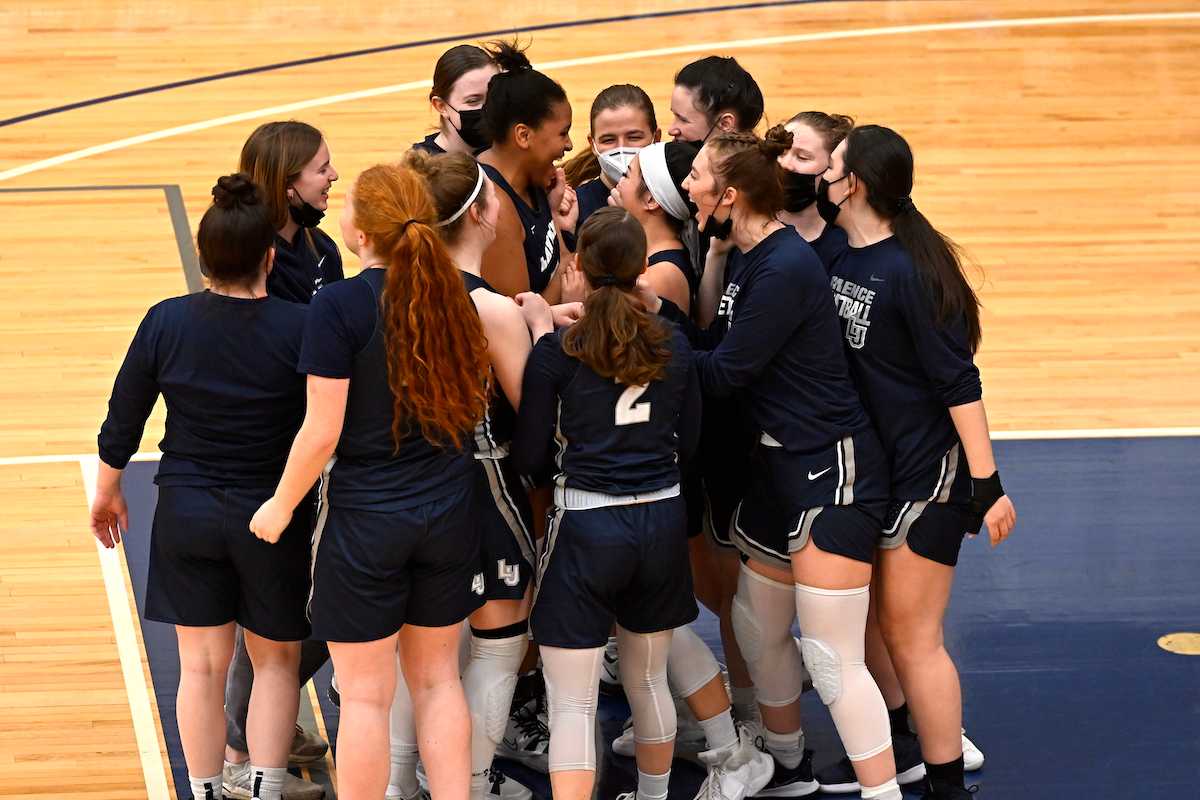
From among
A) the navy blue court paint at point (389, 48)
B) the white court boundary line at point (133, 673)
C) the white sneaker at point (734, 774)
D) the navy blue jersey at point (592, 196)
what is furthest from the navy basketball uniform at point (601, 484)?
the navy blue court paint at point (389, 48)

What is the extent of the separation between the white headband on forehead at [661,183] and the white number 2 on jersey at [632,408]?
67cm

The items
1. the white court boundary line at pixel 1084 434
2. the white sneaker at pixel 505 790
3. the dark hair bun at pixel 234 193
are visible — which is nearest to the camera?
the dark hair bun at pixel 234 193

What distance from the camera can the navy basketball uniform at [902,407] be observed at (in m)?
4.35

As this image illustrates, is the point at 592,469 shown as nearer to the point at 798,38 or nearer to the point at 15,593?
the point at 15,593

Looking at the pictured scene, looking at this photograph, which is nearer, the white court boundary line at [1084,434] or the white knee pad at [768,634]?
the white knee pad at [768,634]

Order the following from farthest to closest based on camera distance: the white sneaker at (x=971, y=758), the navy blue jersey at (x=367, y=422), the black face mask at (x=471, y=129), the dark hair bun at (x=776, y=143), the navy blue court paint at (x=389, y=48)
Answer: the navy blue court paint at (x=389, y=48) → the black face mask at (x=471, y=129) → the white sneaker at (x=971, y=758) → the dark hair bun at (x=776, y=143) → the navy blue jersey at (x=367, y=422)

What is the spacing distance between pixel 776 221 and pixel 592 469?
831 millimetres

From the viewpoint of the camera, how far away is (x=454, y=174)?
4.05 meters

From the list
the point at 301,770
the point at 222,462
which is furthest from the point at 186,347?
the point at 301,770

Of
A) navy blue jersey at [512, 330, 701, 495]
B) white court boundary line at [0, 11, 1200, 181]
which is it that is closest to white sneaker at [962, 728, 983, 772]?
navy blue jersey at [512, 330, 701, 495]

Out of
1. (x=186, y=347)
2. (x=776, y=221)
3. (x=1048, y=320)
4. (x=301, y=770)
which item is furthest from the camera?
(x=1048, y=320)

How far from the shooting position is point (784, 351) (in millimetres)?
4355

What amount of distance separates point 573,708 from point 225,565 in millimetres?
967

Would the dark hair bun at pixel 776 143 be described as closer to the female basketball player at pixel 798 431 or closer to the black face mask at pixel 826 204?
the female basketball player at pixel 798 431
